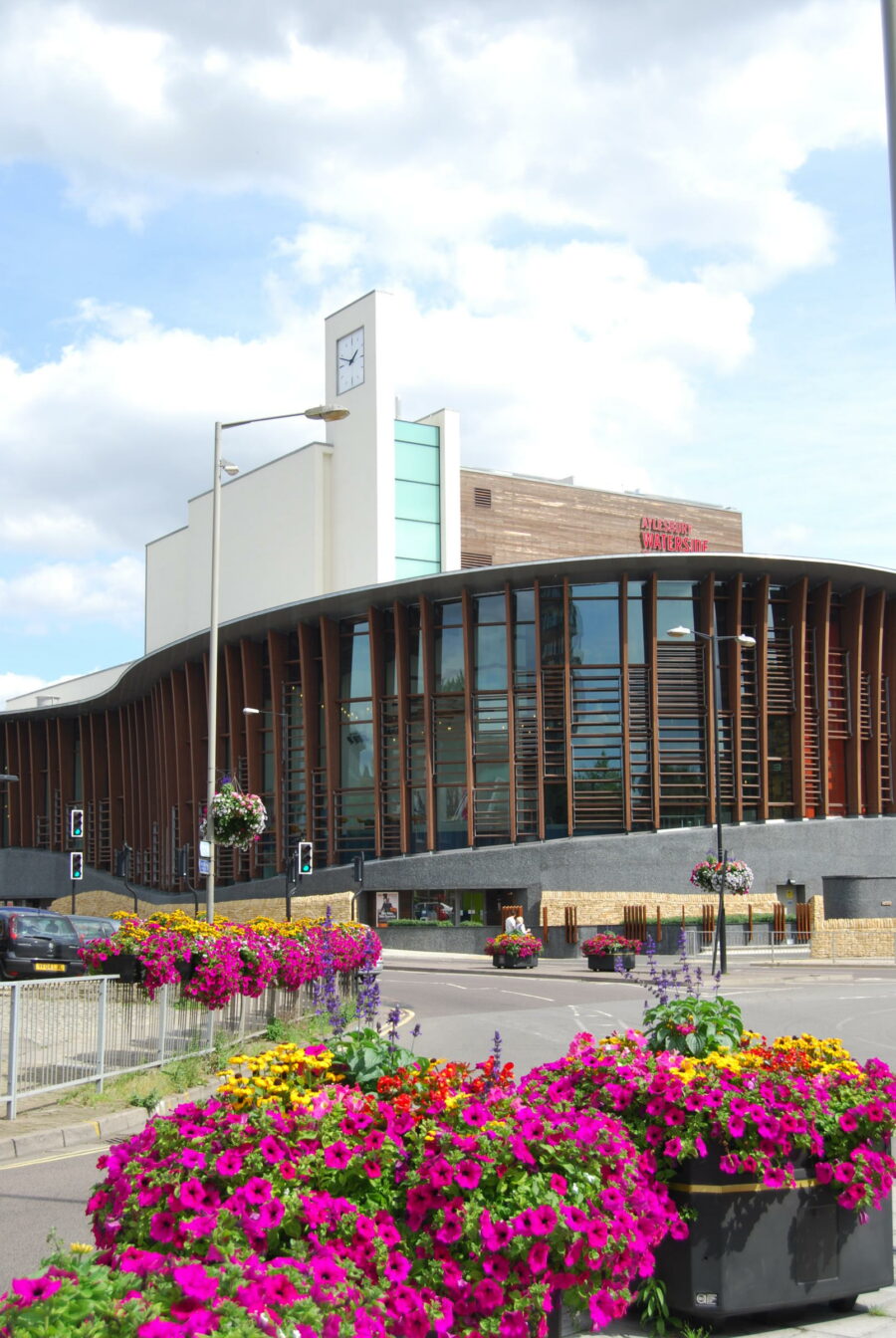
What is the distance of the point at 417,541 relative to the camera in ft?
215

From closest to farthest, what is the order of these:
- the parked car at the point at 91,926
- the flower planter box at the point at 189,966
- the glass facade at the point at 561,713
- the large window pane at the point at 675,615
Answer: the flower planter box at the point at 189,966
the parked car at the point at 91,926
the glass facade at the point at 561,713
the large window pane at the point at 675,615

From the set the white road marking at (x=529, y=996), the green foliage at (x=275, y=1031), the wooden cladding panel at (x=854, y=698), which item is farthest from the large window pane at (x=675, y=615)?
the green foliage at (x=275, y=1031)

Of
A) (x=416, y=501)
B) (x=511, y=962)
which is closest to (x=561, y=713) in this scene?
(x=511, y=962)

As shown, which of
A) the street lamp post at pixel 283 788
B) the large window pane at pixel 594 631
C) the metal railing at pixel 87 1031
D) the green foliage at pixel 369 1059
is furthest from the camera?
the street lamp post at pixel 283 788

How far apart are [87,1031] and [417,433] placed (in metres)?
54.1

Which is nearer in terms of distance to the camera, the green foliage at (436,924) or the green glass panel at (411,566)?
the green foliage at (436,924)

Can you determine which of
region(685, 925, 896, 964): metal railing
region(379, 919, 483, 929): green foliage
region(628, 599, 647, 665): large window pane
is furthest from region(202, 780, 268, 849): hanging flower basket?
region(628, 599, 647, 665): large window pane

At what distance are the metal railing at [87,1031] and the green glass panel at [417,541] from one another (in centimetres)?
4924

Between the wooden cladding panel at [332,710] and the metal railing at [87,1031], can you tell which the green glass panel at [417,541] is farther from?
the metal railing at [87,1031]

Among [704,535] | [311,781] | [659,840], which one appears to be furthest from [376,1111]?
[704,535]

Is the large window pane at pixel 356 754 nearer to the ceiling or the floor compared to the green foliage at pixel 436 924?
nearer to the ceiling

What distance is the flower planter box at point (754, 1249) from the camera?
6.26m

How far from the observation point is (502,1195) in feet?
16.9

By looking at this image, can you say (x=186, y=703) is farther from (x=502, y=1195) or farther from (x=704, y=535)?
(x=502, y=1195)
